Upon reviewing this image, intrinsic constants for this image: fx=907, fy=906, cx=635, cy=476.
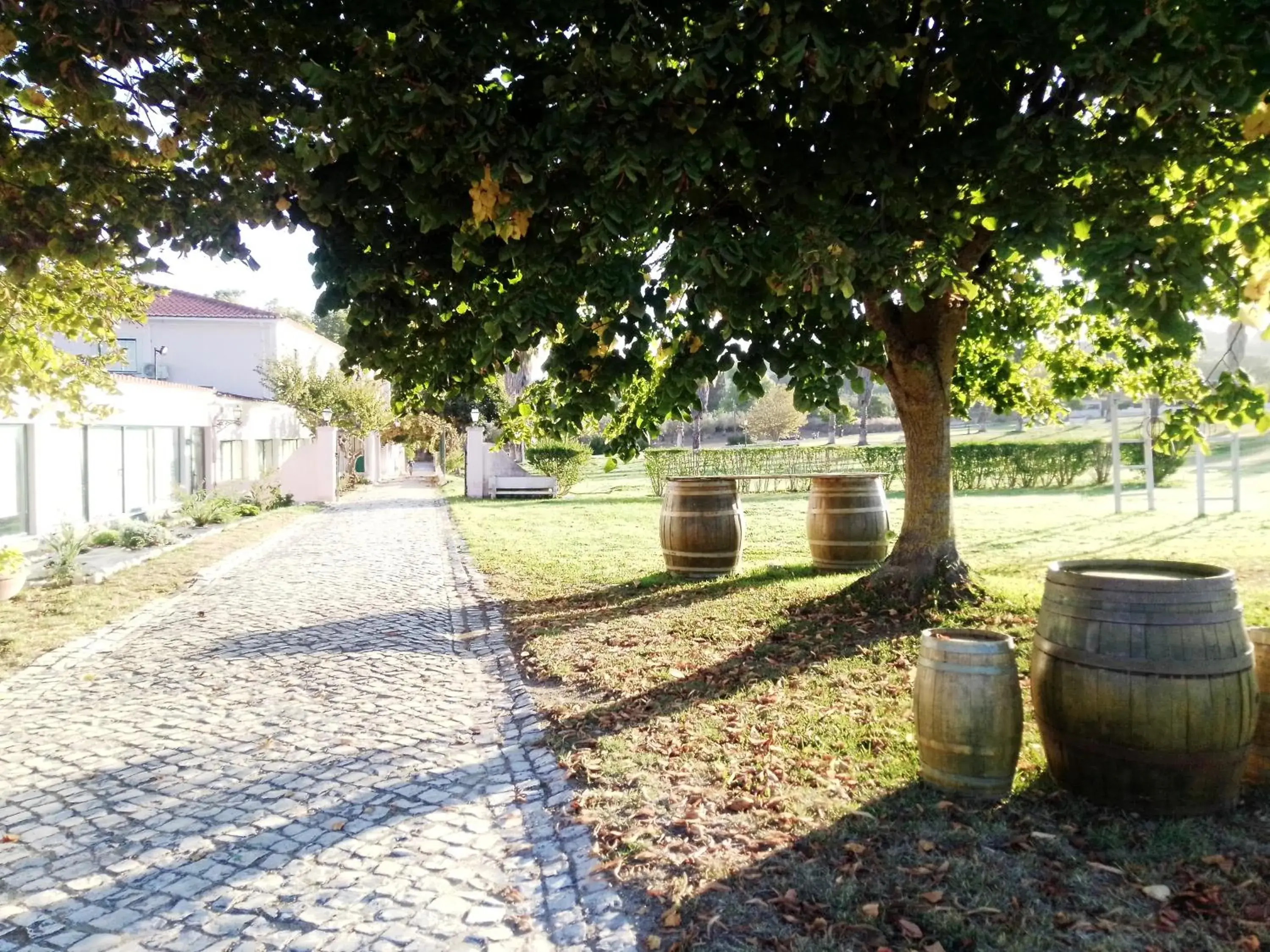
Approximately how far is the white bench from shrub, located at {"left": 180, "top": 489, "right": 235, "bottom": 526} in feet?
29.4

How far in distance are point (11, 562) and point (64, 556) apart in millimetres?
1245

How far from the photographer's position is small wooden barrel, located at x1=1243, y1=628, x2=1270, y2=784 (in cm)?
414

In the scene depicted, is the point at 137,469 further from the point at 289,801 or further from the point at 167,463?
the point at 289,801

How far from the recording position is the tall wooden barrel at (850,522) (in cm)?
1047

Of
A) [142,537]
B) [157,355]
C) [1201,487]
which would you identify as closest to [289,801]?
[142,537]

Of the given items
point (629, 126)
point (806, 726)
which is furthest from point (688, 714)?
point (629, 126)

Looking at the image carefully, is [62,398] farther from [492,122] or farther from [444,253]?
[492,122]

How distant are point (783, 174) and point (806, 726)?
10.6 ft

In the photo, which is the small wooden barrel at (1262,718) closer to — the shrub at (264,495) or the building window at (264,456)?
the shrub at (264,495)

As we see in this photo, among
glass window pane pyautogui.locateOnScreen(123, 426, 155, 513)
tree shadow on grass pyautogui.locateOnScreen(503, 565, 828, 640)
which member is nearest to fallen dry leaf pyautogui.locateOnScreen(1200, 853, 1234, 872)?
tree shadow on grass pyautogui.locateOnScreen(503, 565, 828, 640)

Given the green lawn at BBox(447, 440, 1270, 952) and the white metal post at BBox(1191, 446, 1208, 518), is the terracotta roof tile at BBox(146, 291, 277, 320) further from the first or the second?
the white metal post at BBox(1191, 446, 1208, 518)

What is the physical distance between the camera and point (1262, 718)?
4211 mm

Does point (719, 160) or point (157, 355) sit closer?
point (719, 160)

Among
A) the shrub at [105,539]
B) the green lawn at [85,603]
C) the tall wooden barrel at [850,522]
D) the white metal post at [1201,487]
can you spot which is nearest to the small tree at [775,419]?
the white metal post at [1201,487]
